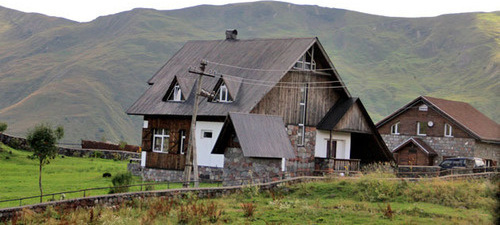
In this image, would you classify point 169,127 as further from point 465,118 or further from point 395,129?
point 465,118

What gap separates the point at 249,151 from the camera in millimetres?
35062

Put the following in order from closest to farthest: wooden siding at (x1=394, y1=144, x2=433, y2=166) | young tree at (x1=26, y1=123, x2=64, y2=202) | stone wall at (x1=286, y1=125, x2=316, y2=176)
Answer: young tree at (x1=26, y1=123, x2=64, y2=202) → stone wall at (x1=286, y1=125, x2=316, y2=176) → wooden siding at (x1=394, y1=144, x2=433, y2=166)

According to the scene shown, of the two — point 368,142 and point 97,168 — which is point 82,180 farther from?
point 368,142

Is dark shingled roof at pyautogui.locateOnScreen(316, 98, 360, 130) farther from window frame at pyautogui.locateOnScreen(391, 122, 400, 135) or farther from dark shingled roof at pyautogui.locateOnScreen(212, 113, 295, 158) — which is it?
window frame at pyautogui.locateOnScreen(391, 122, 400, 135)

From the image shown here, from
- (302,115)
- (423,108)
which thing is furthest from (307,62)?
(423,108)

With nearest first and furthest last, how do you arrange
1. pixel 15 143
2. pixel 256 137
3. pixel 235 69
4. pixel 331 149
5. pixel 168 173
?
pixel 256 137
pixel 168 173
pixel 235 69
pixel 331 149
pixel 15 143

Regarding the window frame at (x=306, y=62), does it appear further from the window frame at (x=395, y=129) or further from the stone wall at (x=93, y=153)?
the stone wall at (x=93, y=153)

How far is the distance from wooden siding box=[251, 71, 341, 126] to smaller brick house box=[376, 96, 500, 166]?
18665 mm

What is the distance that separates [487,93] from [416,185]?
16302 centimetres

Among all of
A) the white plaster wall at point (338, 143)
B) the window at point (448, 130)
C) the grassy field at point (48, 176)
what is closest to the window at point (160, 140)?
the grassy field at point (48, 176)

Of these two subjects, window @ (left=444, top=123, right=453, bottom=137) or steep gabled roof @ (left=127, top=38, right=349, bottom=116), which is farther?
window @ (left=444, top=123, right=453, bottom=137)

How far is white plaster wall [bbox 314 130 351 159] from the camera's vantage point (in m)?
45.8

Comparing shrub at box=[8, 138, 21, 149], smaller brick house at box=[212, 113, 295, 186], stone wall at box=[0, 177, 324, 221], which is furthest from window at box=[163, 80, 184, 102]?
shrub at box=[8, 138, 21, 149]

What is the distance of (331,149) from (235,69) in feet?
26.6
